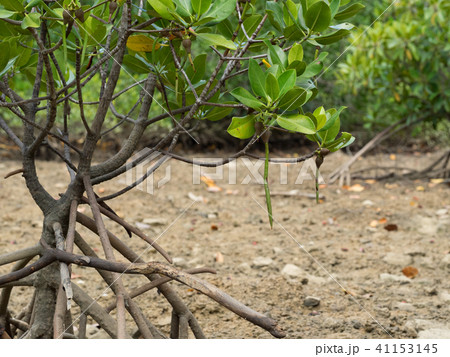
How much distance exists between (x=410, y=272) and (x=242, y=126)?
1645mm

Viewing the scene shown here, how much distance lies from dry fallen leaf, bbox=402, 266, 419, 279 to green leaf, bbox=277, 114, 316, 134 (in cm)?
162

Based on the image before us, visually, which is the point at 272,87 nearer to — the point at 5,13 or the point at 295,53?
the point at 295,53

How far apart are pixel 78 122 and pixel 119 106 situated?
1.58ft

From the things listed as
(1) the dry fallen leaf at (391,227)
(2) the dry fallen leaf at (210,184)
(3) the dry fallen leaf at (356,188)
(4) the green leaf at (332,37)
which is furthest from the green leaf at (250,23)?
(3) the dry fallen leaf at (356,188)

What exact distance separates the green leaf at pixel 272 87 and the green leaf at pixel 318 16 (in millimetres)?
191

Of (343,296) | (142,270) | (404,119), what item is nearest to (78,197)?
(142,270)

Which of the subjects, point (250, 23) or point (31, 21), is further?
point (250, 23)

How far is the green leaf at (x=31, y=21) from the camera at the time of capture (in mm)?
997

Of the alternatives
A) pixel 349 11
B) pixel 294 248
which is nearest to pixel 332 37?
pixel 349 11

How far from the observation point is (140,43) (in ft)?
4.10

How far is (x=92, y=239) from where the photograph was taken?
3.07 m

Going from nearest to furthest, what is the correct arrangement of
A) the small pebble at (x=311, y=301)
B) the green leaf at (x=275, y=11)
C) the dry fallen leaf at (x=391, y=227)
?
the green leaf at (x=275, y=11), the small pebble at (x=311, y=301), the dry fallen leaf at (x=391, y=227)

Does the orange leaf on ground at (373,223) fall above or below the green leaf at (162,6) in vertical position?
below

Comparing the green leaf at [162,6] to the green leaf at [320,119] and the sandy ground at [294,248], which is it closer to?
the green leaf at [320,119]
